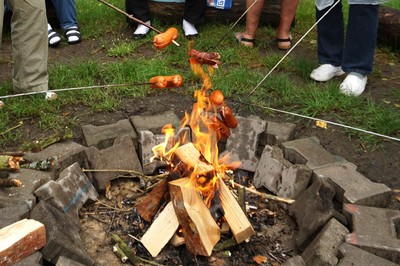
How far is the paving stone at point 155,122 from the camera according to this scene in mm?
3613

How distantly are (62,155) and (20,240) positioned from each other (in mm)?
982

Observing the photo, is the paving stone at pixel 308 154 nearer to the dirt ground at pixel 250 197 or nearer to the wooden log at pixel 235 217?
the dirt ground at pixel 250 197

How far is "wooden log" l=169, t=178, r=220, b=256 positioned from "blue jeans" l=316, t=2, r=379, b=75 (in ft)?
8.50

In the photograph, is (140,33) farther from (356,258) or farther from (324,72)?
(356,258)

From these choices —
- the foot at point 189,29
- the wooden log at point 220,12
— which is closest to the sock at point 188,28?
the foot at point 189,29

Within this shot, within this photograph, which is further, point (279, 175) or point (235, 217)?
point (279, 175)

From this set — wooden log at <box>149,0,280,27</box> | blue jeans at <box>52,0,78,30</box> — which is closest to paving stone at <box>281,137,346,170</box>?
wooden log at <box>149,0,280,27</box>

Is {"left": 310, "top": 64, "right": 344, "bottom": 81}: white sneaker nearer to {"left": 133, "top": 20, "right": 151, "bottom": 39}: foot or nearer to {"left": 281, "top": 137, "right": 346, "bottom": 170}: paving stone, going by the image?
{"left": 281, "top": 137, "right": 346, "bottom": 170}: paving stone

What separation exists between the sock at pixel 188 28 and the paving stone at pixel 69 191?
3.43 meters

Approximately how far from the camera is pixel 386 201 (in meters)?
3.02

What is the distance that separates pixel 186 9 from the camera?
20.3 ft

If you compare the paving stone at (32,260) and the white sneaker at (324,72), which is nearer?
the paving stone at (32,260)

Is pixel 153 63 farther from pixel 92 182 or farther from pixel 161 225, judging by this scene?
pixel 161 225

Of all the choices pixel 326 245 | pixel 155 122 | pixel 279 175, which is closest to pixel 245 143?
pixel 279 175
